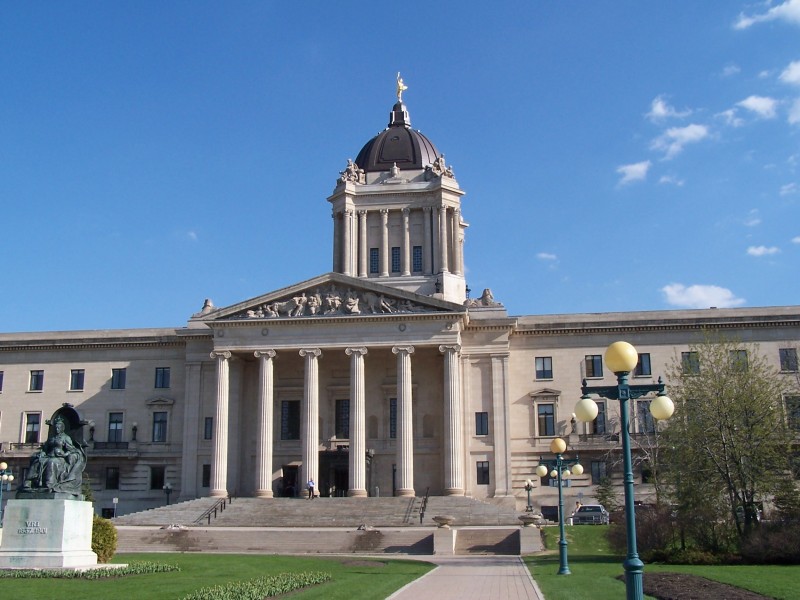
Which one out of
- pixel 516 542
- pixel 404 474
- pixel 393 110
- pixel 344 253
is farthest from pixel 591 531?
pixel 393 110

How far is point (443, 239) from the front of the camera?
236 feet

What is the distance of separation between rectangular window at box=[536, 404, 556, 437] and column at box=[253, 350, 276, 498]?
1844 centimetres

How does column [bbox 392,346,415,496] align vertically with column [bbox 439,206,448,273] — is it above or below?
below

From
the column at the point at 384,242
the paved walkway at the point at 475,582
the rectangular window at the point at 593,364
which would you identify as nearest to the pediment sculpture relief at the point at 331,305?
the column at the point at 384,242

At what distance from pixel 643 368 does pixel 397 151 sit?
28.4 m

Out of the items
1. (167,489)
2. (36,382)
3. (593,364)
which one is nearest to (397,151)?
(593,364)

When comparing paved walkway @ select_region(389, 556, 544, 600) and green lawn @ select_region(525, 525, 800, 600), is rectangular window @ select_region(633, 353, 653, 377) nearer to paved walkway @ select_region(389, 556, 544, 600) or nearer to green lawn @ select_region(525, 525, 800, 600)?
green lawn @ select_region(525, 525, 800, 600)

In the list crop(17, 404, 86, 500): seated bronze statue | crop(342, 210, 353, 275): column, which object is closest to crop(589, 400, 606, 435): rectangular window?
crop(342, 210, 353, 275): column

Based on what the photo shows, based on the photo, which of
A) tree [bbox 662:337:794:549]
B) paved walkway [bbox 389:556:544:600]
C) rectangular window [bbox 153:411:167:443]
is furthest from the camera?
rectangular window [bbox 153:411:167:443]

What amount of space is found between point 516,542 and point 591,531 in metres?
4.39

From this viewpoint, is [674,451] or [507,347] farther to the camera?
[507,347]

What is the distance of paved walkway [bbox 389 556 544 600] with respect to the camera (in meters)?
24.5

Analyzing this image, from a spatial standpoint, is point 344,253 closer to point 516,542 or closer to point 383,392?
point 383,392

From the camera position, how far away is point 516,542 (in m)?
45.7
